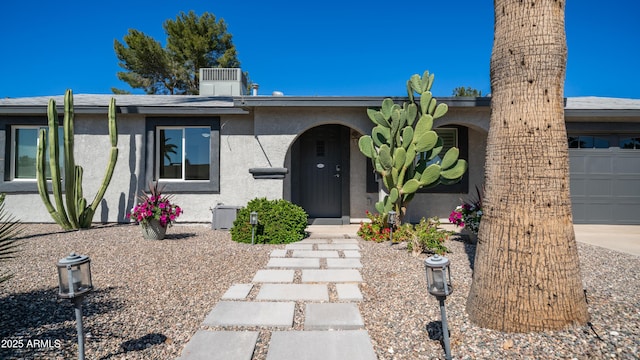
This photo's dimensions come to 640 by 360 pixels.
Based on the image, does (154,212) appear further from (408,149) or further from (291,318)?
(408,149)

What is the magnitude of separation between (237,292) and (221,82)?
9805mm

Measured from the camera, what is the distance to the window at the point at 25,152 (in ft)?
27.2

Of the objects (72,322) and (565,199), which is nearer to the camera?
(565,199)

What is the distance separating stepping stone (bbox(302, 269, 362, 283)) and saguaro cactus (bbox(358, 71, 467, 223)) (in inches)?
92.8

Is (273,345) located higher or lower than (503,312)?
lower

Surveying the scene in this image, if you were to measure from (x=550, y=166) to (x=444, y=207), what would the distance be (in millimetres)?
6522

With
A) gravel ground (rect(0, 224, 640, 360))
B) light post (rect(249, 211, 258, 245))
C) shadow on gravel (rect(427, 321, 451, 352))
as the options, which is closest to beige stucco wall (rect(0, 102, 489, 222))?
light post (rect(249, 211, 258, 245))

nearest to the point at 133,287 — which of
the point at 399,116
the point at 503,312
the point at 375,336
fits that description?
the point at 375,336

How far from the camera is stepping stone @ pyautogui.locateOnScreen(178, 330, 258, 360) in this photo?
2375 mm

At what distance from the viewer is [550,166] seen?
2617 mm

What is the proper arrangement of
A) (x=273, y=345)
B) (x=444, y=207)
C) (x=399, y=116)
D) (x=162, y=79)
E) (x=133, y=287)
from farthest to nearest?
(x=162, y=79), (x=444, y=207), (x=399, y=116), (x=133, y=287), (x=273, y=345)

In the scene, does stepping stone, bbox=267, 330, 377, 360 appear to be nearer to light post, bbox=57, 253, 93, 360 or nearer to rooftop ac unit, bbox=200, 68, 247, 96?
light post, bbox=57, 253, 93, 360

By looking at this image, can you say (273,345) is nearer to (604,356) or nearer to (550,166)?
(604,356)

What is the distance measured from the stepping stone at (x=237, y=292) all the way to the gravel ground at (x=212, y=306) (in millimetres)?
115
